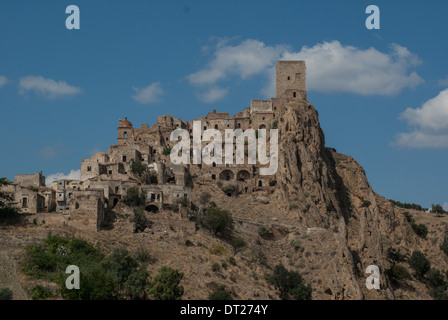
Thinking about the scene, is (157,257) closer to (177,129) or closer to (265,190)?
(265,190)

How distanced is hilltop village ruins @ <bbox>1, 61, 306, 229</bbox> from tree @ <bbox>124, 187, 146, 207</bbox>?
79cm

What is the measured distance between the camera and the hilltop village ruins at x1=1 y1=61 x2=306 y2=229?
8650cm

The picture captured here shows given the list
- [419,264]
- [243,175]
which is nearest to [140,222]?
[243,175]

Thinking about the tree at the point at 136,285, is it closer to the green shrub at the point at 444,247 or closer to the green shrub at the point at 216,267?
the green shrub at the point at 216,267

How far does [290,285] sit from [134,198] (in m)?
21.8

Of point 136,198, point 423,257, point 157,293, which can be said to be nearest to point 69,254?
point 157,293

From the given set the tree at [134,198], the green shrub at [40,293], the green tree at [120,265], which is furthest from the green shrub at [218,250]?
the green shrub at [40,293]

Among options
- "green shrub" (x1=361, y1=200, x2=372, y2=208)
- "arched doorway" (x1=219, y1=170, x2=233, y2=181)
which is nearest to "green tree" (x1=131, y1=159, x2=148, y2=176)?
"arched doorway" (x1=219, y1=170, x2=233, y2=181)

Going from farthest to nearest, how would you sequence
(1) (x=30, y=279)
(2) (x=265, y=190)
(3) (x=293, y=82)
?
(3) (x=293, y=82) → (2) (x=265, y=190) → (1) (x=30, y=279)

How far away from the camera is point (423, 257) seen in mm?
93500
